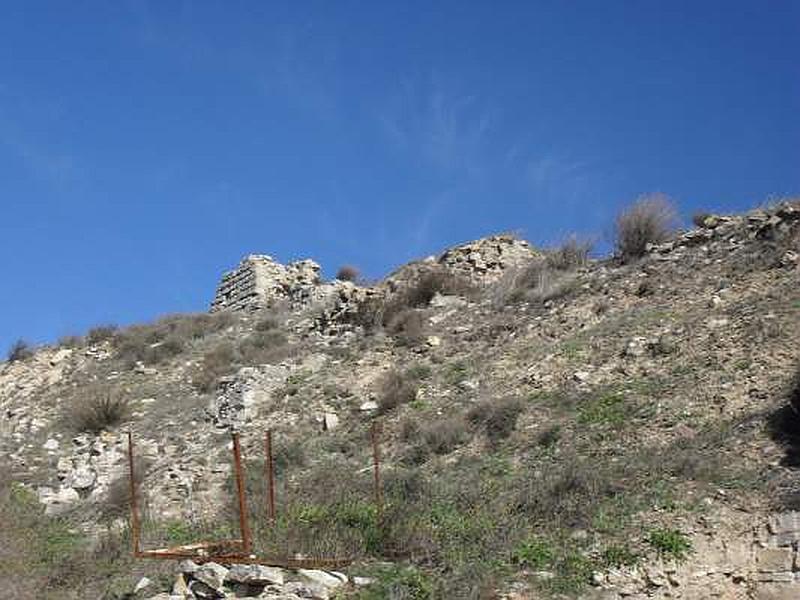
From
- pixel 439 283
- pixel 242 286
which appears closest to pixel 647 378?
pixel 439 283

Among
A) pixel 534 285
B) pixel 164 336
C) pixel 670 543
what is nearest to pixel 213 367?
pixel 164 336

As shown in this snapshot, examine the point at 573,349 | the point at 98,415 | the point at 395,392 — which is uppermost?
the point at 98,415

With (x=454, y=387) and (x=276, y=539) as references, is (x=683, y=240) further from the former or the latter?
(x=276, y=539)

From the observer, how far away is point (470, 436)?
12.6 meters

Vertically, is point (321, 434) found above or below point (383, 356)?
below

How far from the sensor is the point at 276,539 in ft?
32.3

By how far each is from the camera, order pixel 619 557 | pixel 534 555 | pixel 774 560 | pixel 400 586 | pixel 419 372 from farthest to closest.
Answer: pixel 419 372, pixel 534 555, pixel 619 557, pixel 400 586, pixel 774 560

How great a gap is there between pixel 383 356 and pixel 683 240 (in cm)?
574

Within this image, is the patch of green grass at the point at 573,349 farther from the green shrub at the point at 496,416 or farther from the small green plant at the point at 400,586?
the small green plant at the point at 400,586

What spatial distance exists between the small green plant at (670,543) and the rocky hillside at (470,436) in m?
0.02

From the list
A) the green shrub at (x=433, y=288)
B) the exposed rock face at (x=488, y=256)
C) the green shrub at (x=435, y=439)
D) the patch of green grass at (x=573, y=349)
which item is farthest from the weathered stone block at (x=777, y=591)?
the exposed rock face at (x=488, y=256)

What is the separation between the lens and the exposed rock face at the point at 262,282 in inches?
961

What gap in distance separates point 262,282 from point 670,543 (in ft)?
57.0

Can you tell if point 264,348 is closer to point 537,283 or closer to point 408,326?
point 408,326
